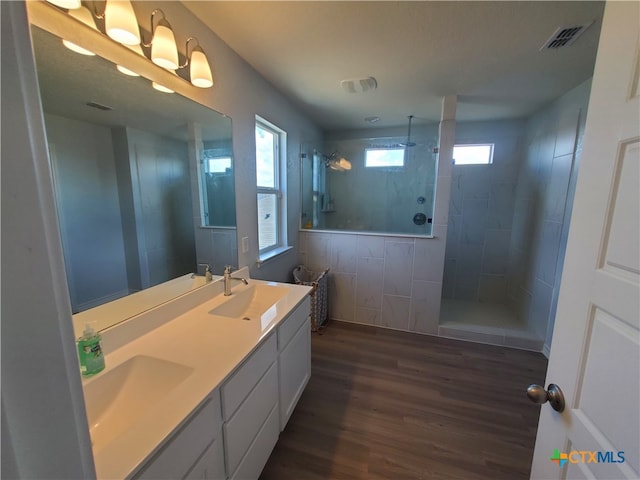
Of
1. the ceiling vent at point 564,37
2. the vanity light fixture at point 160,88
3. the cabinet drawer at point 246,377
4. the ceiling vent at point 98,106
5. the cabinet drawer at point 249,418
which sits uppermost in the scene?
the ceiling vent at point 564,37

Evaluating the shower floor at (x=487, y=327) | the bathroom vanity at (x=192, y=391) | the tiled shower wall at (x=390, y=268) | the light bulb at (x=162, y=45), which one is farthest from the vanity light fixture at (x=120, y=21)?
the shower floor at (x=487, y=327)

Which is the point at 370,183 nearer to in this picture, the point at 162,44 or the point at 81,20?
the point at 162,44

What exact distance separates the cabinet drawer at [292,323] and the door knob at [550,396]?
3.34 ft

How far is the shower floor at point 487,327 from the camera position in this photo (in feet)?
8.38

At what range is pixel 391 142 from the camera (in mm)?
3209

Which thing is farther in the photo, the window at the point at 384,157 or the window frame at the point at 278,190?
the window at the point at 384,157

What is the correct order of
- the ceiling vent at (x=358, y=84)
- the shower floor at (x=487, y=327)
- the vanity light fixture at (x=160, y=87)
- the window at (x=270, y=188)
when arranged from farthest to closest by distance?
the shower floor at (x=487, y=327), the window at (x=270, y=188), the ceiling vent at (x=358, y=84), the vanity light fixture at (x=160, y=87)

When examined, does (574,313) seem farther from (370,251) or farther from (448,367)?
(370,251)

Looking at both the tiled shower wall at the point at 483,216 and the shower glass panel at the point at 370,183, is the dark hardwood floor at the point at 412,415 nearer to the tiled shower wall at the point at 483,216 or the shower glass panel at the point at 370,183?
the tiled shower wall at the point at 483,216

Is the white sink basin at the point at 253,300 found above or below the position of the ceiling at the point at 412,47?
below

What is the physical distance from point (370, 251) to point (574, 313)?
219cm

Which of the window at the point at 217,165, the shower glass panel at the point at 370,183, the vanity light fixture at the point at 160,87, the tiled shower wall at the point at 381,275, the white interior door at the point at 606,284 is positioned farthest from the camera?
the shower glass panel at the point at 370,183

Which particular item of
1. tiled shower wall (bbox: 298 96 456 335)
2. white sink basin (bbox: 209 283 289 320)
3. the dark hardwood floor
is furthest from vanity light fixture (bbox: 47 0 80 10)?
tiled shower wall (bbox: 298 96 456 335)

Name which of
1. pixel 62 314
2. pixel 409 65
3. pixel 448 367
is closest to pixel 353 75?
pixel 409 65
